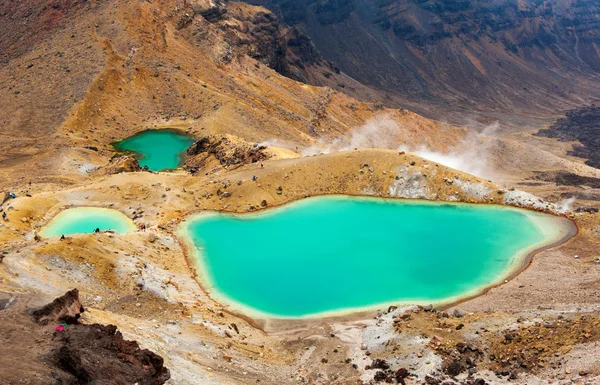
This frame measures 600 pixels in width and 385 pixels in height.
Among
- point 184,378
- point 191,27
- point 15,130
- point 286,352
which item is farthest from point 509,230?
point 191,27

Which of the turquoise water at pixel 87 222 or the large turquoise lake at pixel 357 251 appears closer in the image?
the large turquoise lake at pixel 357 251

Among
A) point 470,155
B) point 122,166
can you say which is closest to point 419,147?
point 470,155

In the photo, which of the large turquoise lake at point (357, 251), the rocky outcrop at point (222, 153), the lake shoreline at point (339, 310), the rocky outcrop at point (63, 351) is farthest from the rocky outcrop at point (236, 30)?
the rocky outcrop at point (63, 351)

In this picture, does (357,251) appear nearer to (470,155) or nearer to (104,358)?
(104,358)

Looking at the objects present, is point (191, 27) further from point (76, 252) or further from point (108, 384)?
point (108, 384)

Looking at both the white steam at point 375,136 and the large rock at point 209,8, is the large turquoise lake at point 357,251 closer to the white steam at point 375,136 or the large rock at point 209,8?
the white steam at point 375,136

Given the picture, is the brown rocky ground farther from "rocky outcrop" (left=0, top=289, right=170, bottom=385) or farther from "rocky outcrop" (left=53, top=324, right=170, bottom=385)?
"rocky outcrop" (left=53, top=324, right=170, bottom=385)

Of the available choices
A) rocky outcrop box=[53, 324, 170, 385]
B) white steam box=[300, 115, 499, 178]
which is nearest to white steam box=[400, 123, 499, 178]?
white steam box=[300, 115, 499, 178]
